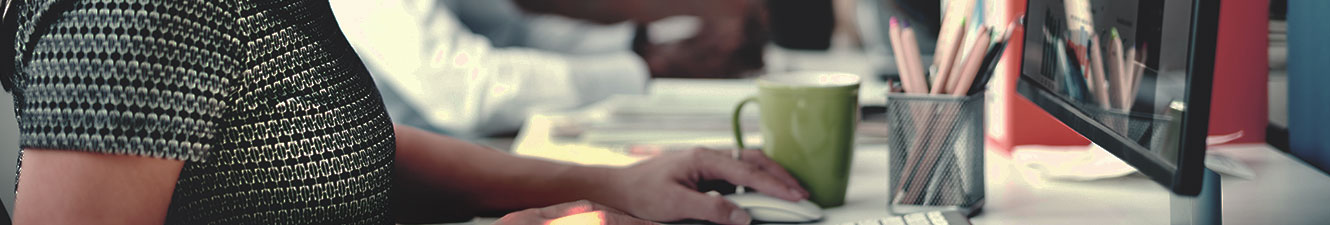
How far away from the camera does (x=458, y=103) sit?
1.40 m

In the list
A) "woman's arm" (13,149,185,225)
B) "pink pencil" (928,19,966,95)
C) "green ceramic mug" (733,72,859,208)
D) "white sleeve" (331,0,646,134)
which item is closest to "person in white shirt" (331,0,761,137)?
"white sleeve" (331,0,646,134)

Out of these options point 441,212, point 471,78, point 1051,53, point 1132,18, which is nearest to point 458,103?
point 471,78

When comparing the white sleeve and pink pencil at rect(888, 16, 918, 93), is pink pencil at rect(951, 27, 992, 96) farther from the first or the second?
the white sleeve

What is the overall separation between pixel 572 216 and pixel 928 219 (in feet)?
0.76

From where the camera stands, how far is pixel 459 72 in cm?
145

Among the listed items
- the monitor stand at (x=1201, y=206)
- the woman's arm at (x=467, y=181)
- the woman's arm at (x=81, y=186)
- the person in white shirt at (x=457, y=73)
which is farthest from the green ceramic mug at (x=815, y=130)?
the person in white shirt at (x=457, y=73)

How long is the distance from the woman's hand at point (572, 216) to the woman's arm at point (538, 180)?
3.8 inches

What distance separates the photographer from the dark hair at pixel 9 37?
1.39 feet

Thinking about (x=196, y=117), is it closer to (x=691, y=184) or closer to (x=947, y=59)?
(x=691, y=184)

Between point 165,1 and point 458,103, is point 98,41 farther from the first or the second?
point 458,103

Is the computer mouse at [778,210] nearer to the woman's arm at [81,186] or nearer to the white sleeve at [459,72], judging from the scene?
the woman's arm at [81,186]

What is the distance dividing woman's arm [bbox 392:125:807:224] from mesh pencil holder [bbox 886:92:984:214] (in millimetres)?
81

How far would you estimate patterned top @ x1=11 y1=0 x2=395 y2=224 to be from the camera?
0.41 metres

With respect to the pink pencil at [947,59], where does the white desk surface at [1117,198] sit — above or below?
below
